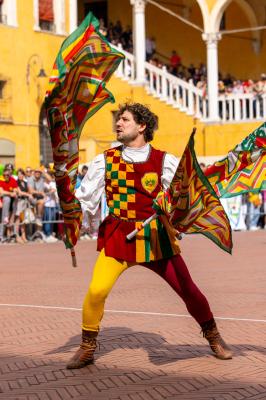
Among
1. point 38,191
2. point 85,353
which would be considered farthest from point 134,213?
point 38,191

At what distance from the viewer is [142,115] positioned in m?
7.46

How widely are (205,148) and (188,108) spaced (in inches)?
56.9

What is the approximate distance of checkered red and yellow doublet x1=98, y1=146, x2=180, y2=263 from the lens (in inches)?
286

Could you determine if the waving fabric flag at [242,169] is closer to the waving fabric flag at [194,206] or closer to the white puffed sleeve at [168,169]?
the white puffed sleeve at [168,169]

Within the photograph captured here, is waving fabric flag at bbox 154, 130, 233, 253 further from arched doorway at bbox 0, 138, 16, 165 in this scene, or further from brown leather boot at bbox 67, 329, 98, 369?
arched doorway at bbox 0, 138, 16, 165

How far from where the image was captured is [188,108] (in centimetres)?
3325

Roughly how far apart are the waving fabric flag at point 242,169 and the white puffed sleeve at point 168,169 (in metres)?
0.27

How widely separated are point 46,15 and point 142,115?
84.2 feet

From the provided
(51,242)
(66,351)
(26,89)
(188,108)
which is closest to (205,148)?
(188,108)

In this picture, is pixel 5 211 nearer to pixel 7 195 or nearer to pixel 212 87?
pixel 7 195

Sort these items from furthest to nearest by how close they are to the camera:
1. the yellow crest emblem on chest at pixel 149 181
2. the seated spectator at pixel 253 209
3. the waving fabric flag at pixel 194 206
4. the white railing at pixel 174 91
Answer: the white railing at pixel 174 91 < the seated spectator at pixel 253 209 < the yellow crest emblem on chest at pixel 149 181 < the waving fabric flag at pixel 194 206

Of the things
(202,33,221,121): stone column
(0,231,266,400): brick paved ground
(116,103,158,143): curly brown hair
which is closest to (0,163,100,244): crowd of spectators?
(0,231,266,400): brick paved ground

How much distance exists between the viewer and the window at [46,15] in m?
32.2

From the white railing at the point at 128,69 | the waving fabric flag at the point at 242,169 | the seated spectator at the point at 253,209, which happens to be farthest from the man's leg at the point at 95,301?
the white railing at the point at 128,69
